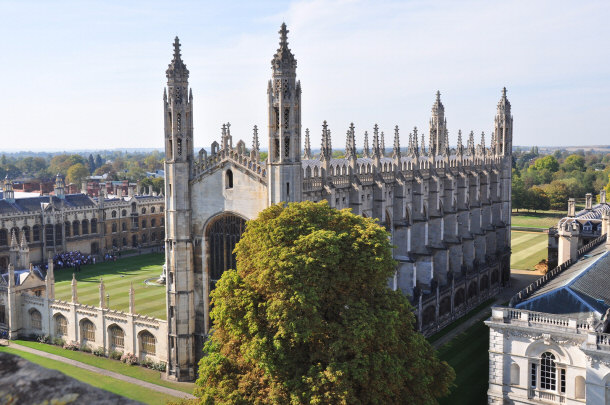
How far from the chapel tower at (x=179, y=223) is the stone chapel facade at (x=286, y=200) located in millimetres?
58

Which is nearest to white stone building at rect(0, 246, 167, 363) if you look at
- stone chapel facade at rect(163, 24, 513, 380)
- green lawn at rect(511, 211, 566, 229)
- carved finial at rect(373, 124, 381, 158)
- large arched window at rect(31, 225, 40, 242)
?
stone chapel facade at rect(163, 24, 513, 380)

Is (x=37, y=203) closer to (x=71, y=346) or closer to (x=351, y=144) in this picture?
(x=71, y=346)

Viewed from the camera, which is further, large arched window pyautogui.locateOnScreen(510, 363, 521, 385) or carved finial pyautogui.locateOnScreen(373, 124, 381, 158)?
carved finial pyautogui.locateOnScreen(373, 124, 381, 158)

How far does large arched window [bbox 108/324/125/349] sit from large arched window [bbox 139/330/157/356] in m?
1.65

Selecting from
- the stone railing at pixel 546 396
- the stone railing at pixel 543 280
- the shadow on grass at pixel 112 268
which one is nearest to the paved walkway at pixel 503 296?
the stone railing at pixel 543 280

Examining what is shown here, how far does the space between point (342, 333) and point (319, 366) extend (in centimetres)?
146

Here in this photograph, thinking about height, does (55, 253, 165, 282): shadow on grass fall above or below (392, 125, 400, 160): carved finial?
below

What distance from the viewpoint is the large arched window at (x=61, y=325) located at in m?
39.2

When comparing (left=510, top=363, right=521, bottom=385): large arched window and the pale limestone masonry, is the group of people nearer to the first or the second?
the pale limestone masonry

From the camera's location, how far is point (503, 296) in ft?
171

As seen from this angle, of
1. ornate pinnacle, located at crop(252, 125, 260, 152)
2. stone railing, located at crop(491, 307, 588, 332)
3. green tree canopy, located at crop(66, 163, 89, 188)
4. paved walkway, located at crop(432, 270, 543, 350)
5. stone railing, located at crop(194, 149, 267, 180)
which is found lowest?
paved walkway, located at crop(432, 270, 543, 350)

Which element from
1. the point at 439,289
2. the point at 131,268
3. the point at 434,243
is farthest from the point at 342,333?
the point at 131,268

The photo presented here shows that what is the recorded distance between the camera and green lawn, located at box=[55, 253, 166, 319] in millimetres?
49000

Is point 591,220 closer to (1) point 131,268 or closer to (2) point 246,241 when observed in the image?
(2) point 246,241
